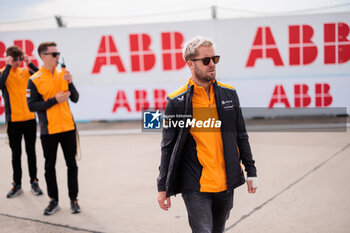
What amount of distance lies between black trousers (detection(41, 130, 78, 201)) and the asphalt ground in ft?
1.03

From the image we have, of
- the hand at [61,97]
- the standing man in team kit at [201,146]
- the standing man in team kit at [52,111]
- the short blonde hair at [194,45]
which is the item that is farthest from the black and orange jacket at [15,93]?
the short blonde hair at [194,45]

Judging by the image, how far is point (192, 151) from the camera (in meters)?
2.35

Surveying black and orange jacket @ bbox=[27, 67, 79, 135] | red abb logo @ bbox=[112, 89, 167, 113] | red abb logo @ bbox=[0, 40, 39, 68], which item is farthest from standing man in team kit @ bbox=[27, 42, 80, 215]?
red abb logo @ bbox=[0, 40, 39, 68]

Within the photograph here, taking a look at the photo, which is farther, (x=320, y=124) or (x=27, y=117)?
(x=320, y=124)

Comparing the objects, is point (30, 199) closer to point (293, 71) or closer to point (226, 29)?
point (226, 29)

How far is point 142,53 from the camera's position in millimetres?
9703

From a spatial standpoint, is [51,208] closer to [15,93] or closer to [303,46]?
[15,93]

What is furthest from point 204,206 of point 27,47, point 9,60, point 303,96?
point 27,47

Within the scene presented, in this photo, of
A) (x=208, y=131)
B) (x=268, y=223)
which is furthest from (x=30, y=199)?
(x=208, y=131)

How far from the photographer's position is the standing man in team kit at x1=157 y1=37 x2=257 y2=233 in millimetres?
A: 2305

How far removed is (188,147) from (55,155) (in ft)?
7.90

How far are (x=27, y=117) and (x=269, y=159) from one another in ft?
13.0

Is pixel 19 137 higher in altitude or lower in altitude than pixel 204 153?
lower

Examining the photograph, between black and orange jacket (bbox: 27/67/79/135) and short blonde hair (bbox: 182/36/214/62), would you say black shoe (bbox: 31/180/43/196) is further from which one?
short blonde hair (bbox: 182/36/214/62)
